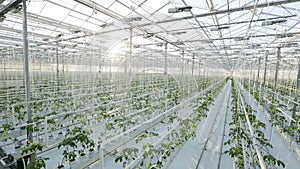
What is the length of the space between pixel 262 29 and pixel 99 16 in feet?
20.8

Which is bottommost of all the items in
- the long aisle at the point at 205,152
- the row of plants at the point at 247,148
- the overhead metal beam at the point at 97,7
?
the long aisle at the point at 205,152

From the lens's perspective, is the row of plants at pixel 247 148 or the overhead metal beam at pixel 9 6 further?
the overhead metal beam at pixel 9 6

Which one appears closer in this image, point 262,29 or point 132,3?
point 132,3

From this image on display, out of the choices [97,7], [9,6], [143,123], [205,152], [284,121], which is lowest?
[205,152]

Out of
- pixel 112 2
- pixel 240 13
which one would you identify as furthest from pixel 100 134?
pixel 240 13

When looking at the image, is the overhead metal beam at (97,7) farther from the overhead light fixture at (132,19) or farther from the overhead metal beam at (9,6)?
the overhead metal beam at (9,6)

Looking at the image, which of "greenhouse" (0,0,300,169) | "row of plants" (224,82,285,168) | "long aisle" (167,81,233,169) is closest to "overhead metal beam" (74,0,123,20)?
"greenhouse" (0,0,300,169)

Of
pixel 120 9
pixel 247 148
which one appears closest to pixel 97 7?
pixel 120 9

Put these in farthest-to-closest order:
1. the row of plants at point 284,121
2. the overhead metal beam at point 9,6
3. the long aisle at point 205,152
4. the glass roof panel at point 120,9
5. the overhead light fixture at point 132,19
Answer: the overhead light fixture at point 132,19
the glass roof panel at point 120,9
the row of plants at point 284,121
the overhead metal beam at point 9,6
the long aisle at point 205,152

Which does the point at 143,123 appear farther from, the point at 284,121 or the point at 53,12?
the point at 284,121

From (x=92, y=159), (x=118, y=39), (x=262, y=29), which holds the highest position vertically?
(x=262, y=29)

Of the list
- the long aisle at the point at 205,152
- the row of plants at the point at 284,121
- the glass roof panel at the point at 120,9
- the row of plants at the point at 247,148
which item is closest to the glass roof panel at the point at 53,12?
the glass roof panel at the point at 120,9

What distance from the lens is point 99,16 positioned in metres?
6.32

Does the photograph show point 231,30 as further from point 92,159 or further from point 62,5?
point 92,159
